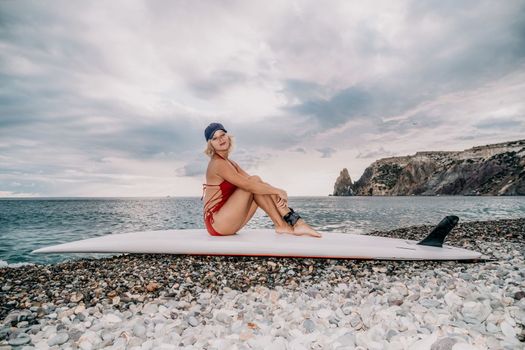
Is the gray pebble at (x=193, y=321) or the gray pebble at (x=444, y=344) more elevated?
the gray pebble at (x=444, y=344)

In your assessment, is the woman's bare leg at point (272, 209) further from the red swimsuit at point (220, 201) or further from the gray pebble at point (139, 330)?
the gray pebble at point (139, 330)

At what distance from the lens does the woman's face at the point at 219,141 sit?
5.68 meters

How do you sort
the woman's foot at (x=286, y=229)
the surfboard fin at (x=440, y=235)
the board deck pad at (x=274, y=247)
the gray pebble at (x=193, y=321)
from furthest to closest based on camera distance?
the woman's foot at (x=286, y=229), the surfboard fin at (x=440, y=235), the board deck pad at (x=274, y=247), the gray pebble at (x=193, y=321)

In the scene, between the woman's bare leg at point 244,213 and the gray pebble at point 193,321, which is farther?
the woman's bare leg at point 244,213

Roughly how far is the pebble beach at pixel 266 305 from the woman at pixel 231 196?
30.0 inches

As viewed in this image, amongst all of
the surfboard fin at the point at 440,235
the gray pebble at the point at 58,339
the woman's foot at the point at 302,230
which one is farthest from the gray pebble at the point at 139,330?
the surfboard fin at the point at 440,235

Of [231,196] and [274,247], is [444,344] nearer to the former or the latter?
[274,247]

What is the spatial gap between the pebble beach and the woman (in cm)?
Result: 76

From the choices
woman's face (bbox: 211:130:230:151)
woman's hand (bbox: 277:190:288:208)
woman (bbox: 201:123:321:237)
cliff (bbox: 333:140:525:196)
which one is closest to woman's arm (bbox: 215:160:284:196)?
woman (bbox: 201:123:321:237)

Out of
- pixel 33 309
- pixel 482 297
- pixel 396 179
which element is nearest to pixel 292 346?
pixel 482 297

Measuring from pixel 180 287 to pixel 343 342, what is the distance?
2.36m

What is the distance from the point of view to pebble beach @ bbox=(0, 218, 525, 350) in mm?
2914

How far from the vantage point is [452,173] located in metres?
98.5

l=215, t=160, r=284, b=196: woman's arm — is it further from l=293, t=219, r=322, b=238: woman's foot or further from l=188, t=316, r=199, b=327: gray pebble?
l=188, t=316, r=199, b=327: gray pebble
